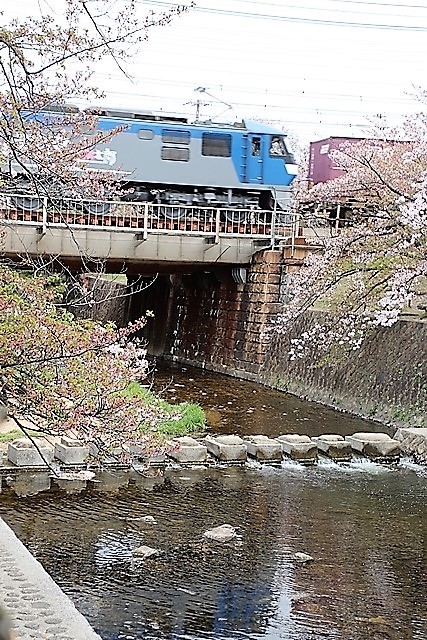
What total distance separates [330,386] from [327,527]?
966 centimetres

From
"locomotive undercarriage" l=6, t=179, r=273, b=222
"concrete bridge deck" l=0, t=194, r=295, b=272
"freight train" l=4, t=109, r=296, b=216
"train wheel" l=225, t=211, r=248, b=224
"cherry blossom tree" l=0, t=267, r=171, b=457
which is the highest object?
"freight train" l=4, t=109, r=296, b=216

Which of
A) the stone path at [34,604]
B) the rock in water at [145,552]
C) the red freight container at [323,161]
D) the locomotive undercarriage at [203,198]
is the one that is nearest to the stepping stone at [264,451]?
the rock in water at [145,552]

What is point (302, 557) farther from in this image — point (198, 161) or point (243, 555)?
point (198, 161)

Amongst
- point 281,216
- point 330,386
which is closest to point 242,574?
point 330,386

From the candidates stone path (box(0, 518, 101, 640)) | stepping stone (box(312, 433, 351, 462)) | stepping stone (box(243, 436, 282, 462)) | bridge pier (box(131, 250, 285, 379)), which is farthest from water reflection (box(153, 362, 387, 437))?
stone path (box(0, 518, 101, 640))

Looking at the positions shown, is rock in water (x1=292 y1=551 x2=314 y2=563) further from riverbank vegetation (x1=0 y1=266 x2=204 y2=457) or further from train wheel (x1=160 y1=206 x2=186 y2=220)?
train wheel (x1=160 y1=206 x2=186 y2=220)

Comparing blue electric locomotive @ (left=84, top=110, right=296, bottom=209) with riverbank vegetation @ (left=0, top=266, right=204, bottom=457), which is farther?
blue electric locomotive @ (left=84, top=110, right=296, bottom=209)

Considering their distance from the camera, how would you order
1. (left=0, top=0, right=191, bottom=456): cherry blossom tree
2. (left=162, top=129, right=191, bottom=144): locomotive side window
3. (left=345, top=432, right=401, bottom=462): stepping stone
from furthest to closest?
(left=162, top=129, right=191, bottom=144): locomotive side window, (left=345, top=432, right=401, bottom=462): stepping stone, (left=0, top=0, right=191, bottom=456): cherry blossom tree

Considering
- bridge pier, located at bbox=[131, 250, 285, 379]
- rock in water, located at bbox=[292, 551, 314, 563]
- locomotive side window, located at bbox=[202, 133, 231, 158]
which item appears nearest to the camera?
rock in water, located at bbox=[292, 551, 314, 563]

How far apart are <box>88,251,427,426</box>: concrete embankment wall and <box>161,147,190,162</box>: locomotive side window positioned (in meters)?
3.45

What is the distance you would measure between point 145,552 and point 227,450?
156 inches

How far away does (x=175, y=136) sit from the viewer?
2342 cm

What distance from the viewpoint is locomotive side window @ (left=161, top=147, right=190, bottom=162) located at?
2320 centimetres

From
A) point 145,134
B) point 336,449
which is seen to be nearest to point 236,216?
point 145,134
